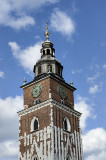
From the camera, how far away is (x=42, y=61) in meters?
47.0

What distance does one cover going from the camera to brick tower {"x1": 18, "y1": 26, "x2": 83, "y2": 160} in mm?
39031

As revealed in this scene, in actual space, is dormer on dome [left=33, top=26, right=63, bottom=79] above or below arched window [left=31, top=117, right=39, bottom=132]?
above

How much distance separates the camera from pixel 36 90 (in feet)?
145

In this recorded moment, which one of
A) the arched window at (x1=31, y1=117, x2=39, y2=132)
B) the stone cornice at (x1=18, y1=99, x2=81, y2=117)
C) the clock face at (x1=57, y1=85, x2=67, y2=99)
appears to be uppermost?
the clock face at (x1=57, y1=85, x2=67, y2=99)

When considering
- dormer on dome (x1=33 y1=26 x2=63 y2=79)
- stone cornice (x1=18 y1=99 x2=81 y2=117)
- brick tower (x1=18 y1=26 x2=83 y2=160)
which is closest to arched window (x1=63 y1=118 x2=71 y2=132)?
brick tower (x1=18 y1=26 x2=83 y2=160)

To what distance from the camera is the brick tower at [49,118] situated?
39031 mm

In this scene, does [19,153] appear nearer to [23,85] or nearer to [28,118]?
[28,118]

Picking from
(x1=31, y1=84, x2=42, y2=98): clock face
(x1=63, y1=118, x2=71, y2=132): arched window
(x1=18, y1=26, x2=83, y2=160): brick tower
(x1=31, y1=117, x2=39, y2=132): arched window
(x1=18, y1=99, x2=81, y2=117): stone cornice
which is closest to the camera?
(x1=18, y1=26, x2=83, y2=160): brick tower

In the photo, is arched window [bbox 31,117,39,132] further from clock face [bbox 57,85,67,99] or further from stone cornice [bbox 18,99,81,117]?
clock face [bbox 57,85,67,99]

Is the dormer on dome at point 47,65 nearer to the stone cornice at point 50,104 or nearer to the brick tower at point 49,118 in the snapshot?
the brick tower at point 49,118

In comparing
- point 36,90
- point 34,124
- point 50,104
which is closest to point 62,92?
point 36,90

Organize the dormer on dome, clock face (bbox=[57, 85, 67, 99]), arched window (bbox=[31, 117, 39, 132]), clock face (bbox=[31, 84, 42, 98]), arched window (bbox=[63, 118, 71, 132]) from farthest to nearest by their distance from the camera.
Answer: the dormer on dome, clock face (bbox=[57, 85, 67, 99]), clock face (bbox=[31, 84, 42, 98]), arched window (bbox=[63, 118, 71, 132]), arched window (bbox=[31, 117, 39, 132])

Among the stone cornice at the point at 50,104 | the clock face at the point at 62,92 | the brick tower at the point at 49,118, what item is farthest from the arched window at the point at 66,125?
the clock face at the point at 62,92

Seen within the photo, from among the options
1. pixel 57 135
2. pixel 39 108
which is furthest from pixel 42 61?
pixel 57 135
